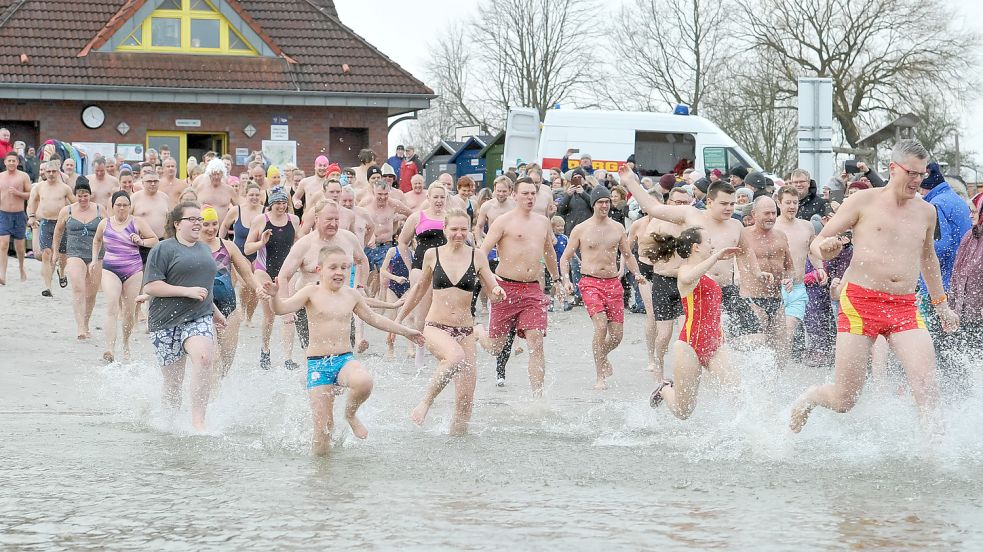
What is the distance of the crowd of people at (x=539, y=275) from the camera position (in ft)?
25.6

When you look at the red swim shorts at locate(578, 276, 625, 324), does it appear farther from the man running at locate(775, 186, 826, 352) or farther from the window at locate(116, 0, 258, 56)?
the window at locate(116, 0, 258, 56)

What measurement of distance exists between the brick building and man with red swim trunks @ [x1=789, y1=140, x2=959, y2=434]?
874 inches

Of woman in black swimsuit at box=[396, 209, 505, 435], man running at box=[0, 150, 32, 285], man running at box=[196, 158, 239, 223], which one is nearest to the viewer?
woman in black swimsuit at box=[396, 209, 505, 435]

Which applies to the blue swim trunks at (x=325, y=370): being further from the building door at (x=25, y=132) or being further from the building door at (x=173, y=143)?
the building door at (x=25, y=132)

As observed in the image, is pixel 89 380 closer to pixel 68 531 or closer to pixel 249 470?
pixel 249 470

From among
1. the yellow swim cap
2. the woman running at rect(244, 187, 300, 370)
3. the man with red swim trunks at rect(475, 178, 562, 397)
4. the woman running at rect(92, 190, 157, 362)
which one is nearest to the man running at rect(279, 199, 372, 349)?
the woman running at rect(244, 187, 300, 370)

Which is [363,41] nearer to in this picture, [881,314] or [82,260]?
[82,260]

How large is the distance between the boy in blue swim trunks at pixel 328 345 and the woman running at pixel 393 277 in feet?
16.2

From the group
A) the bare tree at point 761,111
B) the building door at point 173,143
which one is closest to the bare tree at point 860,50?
the bare tree at point 761,111

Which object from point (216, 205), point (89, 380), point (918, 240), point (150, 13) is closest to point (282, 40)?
point (150, 13)

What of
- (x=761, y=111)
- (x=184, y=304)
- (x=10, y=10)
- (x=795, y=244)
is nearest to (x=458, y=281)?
(x=184, y=304)

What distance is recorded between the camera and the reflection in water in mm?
6406

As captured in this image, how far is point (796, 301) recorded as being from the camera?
478 inches

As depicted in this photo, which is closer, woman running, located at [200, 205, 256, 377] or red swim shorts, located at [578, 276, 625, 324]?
woman running, located at [200, 205, 256, 377]
